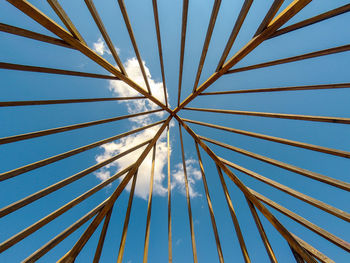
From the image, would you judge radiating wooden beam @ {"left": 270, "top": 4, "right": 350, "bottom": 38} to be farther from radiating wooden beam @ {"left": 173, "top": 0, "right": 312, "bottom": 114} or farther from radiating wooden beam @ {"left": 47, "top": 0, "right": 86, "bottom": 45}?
radiating wooden beam @ {"left": 47, "top": 0, "right": 86, "bottom": 45}

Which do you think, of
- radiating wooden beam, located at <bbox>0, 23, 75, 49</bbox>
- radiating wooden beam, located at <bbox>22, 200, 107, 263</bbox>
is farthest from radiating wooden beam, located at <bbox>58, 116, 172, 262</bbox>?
radiating wooden beam, located at <bbox>0, 23, 75, 49</bbox>

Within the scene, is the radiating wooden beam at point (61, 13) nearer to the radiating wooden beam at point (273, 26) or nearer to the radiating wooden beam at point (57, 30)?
the radiating wooden beam at point (57, 30)

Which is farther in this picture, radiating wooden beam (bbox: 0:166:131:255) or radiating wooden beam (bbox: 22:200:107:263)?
radiating wooden beam (bbox: 22:200:107:263)

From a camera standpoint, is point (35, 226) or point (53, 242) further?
point (53, 242)

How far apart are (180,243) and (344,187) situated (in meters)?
7.09

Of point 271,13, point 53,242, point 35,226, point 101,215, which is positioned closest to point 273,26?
point 271,13

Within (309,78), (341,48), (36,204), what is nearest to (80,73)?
(341,48)

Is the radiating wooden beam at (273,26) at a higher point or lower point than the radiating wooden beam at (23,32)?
lower

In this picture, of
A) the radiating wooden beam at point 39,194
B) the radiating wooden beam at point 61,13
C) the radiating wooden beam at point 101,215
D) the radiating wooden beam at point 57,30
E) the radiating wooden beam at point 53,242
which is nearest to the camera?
the radiating wooden beam at point 57,30

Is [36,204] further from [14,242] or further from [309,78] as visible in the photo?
[309,78]

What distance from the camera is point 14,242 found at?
3.94m

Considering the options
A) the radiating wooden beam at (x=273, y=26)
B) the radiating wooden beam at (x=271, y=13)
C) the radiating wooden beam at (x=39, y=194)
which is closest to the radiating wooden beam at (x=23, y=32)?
the radiating wooden beam at (x=39, y=194)

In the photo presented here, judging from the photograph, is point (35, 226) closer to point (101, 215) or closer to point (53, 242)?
point (53, 242)

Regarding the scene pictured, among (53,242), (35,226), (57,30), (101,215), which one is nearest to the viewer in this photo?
(57,30)
